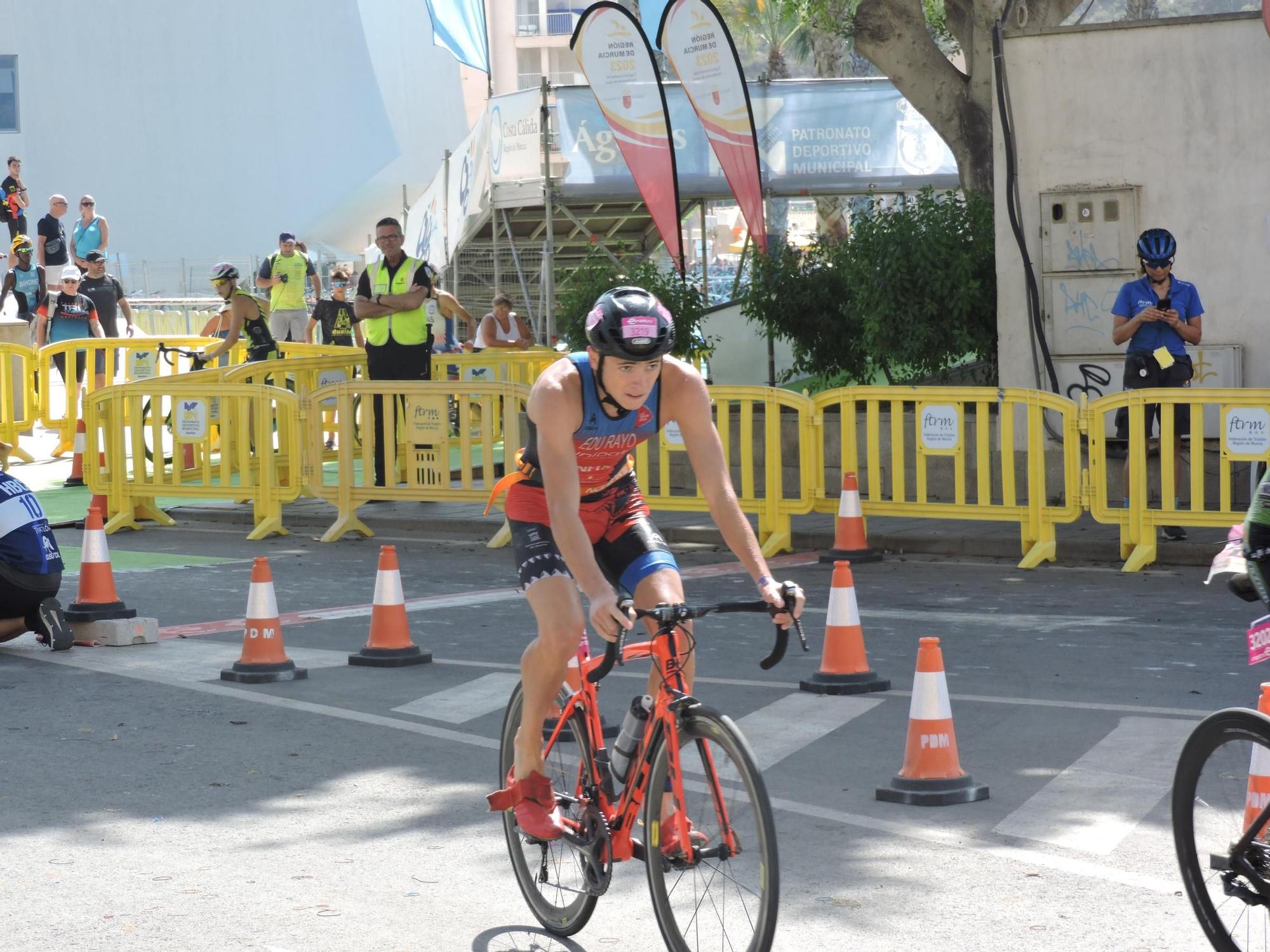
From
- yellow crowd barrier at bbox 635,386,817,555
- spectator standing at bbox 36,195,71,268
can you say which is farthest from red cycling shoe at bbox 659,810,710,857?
spectator standing at bbox 36,195,71,268

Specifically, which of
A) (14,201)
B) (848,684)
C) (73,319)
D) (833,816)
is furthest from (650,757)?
(14,201)

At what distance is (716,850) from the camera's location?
4.59 metres

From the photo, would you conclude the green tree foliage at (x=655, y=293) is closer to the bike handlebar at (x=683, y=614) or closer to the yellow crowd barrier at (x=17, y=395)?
the yellow crowd barrier at (x=17, y=395)

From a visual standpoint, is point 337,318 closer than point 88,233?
Yes

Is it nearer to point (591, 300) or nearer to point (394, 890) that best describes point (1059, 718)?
point (394, 890)

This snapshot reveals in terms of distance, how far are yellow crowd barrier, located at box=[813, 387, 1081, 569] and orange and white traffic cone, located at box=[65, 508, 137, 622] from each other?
17.0 feet

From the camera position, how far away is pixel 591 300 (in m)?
17.0

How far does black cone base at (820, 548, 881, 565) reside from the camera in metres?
12.6

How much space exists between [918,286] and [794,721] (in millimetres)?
7641

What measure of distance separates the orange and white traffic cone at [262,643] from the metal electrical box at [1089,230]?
24.3 ft

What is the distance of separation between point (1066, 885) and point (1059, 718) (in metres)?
2.29

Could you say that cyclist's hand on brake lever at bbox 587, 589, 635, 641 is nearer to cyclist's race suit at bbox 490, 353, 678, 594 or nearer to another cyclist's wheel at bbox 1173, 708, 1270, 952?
cyclist's race suit at bbox 490, 353, 678, 594

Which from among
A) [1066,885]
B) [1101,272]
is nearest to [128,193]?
[1101,272]

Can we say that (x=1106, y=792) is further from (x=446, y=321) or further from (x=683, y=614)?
(x=446, y=321)
